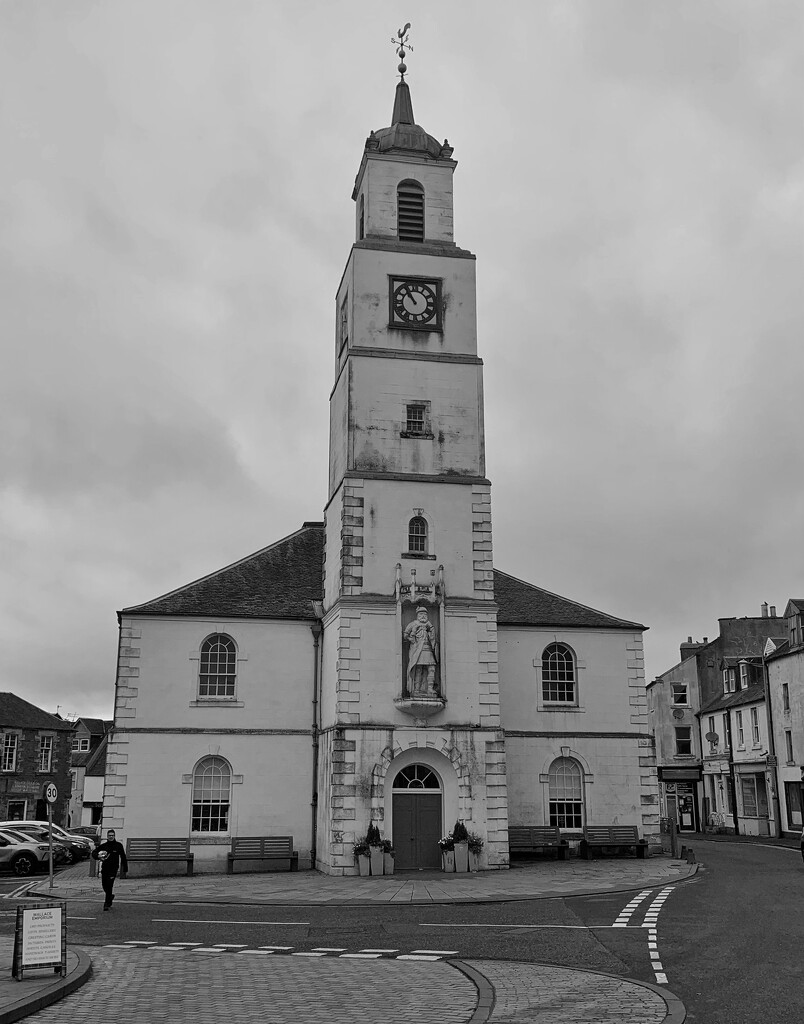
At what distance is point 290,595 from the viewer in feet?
117

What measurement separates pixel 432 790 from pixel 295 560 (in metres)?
10.8

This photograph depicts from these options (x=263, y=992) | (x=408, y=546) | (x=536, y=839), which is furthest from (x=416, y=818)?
(x=263, y=992)

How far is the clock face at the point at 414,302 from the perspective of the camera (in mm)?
34500

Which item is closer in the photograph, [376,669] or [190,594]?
[376,669]

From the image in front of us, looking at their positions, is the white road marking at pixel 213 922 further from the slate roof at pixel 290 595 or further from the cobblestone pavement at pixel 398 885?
the slate roof at pixel 290 595

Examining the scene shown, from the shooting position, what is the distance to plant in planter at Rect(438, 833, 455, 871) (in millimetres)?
29422

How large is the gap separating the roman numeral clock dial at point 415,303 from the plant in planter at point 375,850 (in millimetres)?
16033

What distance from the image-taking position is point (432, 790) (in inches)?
1208

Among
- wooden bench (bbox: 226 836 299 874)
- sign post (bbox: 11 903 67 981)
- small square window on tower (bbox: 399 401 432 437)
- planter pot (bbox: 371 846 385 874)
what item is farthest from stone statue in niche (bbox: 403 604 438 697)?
sign post (bbox: 11 903 67 981)

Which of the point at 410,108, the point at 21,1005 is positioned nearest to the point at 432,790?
the point at 21,1005

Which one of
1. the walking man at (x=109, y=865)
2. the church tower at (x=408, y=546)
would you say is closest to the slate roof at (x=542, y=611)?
the church tower at (x=408, y=546)

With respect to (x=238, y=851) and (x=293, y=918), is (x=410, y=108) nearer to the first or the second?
(x=238, y=851)

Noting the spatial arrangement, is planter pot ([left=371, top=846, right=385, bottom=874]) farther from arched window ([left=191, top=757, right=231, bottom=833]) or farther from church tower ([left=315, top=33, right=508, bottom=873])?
arched window ([left=191, top=757, right=231, bottom=833])

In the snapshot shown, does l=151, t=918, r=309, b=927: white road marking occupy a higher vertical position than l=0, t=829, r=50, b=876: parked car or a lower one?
lower
